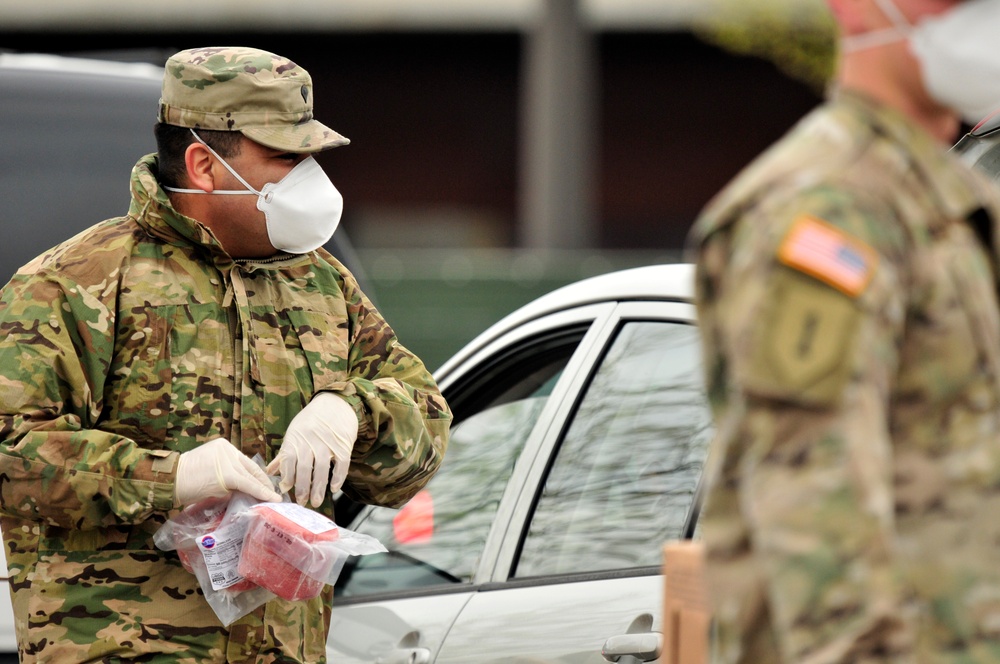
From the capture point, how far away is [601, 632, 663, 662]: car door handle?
102 inches

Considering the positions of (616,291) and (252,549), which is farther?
(616,291)

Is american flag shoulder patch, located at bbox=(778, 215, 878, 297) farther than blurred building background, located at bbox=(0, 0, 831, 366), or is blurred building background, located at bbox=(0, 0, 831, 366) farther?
blurred building background, located at bbox=(0, 0, 831, 366)

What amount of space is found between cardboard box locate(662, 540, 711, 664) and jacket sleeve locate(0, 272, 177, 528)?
0.93 metres

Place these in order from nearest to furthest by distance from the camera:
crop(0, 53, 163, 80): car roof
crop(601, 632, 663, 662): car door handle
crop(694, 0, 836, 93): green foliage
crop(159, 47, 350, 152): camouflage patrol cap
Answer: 1. crop(601, 632, 663, 662): car door handle
2. crop(159, 47, 350, 152): camouflage patrol cap
3. crop(0, 53, 163, 80): car roof
4. crop(694, 0, 836, 93): green foliage

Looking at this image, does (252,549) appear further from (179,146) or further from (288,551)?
(179,146)

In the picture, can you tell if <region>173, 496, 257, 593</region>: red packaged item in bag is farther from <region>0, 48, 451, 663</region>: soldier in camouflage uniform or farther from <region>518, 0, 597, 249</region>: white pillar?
<region>518, 0, 597, 249</region>: white pillar

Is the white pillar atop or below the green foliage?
below

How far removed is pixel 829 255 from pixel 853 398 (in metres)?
0.14

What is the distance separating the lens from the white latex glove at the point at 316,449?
2604 millimetres

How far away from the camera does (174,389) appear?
8.63ft

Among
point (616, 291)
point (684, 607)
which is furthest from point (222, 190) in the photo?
point (684, 607)

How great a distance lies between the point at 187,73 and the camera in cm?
273

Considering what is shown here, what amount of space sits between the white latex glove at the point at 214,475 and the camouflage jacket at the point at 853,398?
1123 millimetres

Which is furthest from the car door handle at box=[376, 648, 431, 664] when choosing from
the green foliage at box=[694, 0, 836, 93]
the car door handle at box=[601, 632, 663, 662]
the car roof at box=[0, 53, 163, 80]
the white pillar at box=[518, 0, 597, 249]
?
the white pillar at box=[518, 0, 597, 249]
